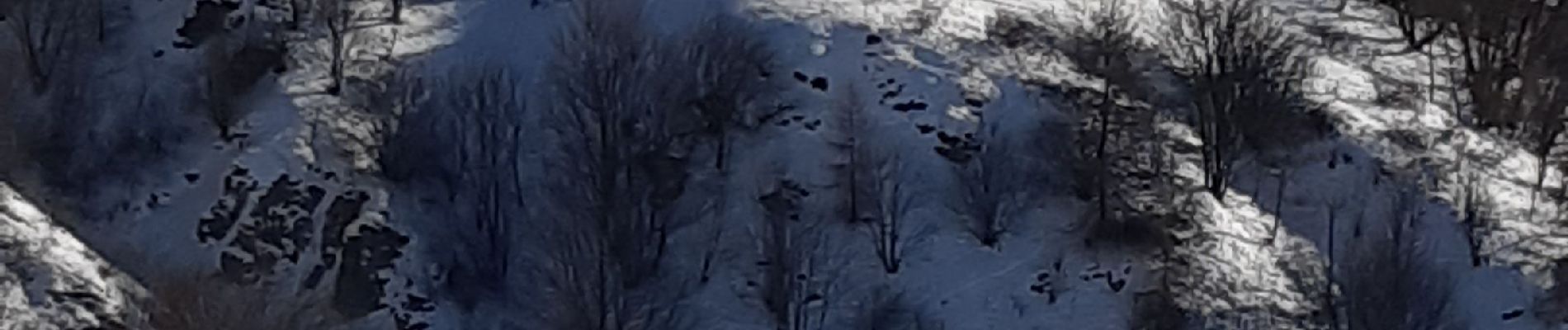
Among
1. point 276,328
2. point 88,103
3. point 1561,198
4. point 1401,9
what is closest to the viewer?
point 276,328

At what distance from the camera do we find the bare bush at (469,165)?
138 ft

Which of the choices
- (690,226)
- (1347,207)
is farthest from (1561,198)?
(690,226)

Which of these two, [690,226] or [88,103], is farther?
[88,103]

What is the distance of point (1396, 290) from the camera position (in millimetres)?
37656

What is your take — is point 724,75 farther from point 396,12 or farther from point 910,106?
point 396,12

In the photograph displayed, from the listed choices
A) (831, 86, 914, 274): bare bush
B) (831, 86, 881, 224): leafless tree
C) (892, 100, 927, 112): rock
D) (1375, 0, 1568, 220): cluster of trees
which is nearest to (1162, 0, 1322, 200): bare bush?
(1375, 0, 1568, 220): cluster of trees

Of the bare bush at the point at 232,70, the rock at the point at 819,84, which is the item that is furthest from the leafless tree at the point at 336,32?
the rock at the point at 819,84

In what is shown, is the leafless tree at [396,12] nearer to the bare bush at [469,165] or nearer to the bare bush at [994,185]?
the bare bush at [469,165]

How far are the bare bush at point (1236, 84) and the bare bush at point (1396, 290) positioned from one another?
4.46 meters

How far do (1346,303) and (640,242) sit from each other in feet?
39.8

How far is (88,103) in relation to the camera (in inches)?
1836

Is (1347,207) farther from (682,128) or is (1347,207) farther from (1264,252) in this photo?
(682,128)

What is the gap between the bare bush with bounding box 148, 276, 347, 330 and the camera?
3212 cm

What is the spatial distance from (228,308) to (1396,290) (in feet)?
59.6
